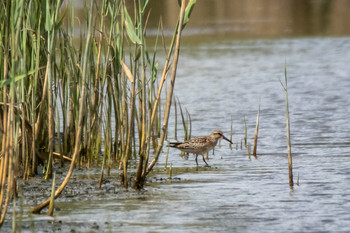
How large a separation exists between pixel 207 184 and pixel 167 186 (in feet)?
1.39

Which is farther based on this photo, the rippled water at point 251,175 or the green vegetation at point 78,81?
the green vegetation at point 78,81

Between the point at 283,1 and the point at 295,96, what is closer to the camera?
the point at 295,96

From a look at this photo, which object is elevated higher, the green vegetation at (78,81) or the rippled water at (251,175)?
the green vegetation at (78,81)

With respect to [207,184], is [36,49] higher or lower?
higher

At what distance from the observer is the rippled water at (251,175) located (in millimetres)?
6406

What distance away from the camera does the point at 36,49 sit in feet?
22.8

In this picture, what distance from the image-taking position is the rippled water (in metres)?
6.41

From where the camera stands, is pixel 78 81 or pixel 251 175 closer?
pixel 78 81

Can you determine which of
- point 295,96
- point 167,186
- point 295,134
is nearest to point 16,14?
point 167,186

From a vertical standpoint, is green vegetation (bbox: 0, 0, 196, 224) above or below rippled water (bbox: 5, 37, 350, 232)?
above

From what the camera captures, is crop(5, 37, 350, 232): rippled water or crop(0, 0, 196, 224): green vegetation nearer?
crop(5, 37, 350, 232): rippled water

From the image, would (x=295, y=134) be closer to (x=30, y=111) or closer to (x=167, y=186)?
(x=167, y=186)

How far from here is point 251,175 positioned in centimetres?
830

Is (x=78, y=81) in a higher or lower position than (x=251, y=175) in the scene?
higher
